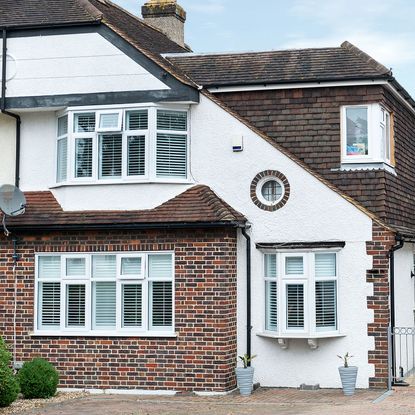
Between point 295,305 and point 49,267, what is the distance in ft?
16.4

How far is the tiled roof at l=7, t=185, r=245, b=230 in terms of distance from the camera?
1767 cm

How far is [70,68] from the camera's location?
18.8 meters

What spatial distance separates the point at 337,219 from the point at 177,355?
4029 millimetres

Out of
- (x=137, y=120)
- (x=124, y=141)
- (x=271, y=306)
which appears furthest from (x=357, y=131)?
(x=124, y=141)

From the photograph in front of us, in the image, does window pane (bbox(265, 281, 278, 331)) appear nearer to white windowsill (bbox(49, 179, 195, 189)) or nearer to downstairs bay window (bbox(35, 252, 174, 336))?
downstairs bay window (bbox(35, 252, 174, 336))

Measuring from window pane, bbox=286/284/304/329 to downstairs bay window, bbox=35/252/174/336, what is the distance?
7.42 ft

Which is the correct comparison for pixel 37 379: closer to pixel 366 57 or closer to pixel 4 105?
pixel 4 105

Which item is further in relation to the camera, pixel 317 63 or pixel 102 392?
pixel 317 63

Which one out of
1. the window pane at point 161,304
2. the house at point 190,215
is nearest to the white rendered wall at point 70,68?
the house at point 190,215

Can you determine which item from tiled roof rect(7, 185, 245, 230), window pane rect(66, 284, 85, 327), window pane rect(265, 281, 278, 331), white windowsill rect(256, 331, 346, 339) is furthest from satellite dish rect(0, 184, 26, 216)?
white windowsill rect(256, 331, 346, 339)

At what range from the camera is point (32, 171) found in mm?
19438

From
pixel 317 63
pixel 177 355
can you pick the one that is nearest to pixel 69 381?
pixel 177 355

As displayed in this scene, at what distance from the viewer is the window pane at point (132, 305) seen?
1805 centimetres

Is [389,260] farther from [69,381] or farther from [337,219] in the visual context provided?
[69,381]
